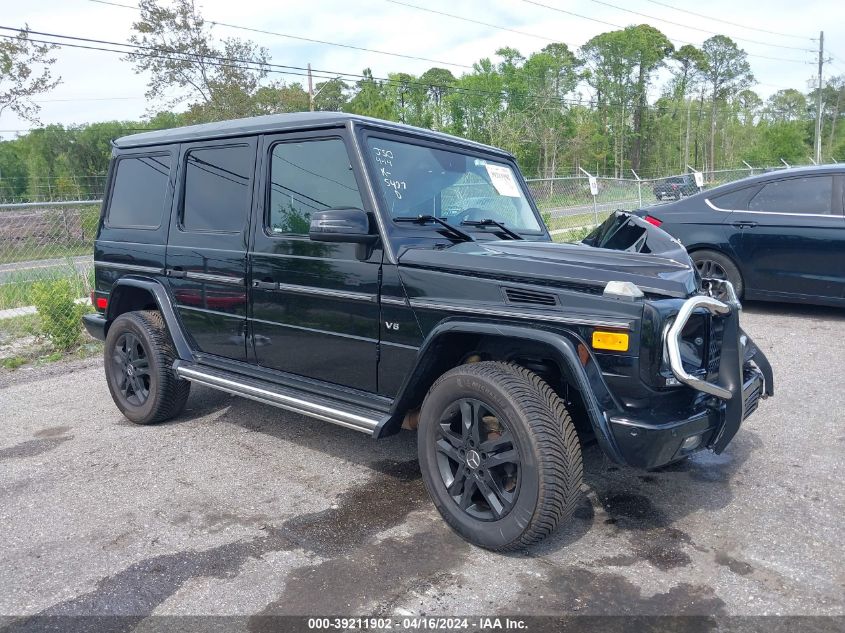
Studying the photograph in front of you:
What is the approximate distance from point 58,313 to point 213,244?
389cm

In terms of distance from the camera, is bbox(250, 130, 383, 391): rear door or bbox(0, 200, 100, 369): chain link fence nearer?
bbox(250, 130, 383, 391): rear door

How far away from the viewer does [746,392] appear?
3314mm

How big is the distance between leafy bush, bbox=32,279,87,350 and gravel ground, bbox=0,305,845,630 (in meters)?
2.56

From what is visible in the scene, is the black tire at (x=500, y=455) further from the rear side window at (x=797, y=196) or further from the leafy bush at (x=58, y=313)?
the rear side window at (x=797, y=196)

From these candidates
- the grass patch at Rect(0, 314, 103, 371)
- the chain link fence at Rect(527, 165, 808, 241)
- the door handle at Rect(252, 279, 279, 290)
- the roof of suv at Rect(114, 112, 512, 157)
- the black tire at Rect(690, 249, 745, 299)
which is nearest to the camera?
the roof of suv at Rect(114, 112, 512, 157)

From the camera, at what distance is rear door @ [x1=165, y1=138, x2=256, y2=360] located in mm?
4246

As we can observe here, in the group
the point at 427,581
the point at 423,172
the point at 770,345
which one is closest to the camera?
the point at 427,581

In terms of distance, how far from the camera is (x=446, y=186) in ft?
13.2

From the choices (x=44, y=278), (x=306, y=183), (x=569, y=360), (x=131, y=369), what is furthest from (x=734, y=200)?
(x=44, y=278)

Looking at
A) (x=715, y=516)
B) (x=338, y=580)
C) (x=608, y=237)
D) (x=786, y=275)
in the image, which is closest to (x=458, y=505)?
(x=338, y=580)

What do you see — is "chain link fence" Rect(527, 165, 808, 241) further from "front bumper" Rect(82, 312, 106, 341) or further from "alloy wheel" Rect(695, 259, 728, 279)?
"front bumper" Rect(82, 312, 106, 341)

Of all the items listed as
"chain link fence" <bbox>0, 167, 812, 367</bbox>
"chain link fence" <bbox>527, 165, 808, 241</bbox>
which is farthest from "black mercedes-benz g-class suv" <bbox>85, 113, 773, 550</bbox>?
"chain link fence" <bbox>527, 165, 808, 241</bbox>

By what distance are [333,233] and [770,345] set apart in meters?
5.07

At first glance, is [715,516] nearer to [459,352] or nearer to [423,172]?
[459,352]
